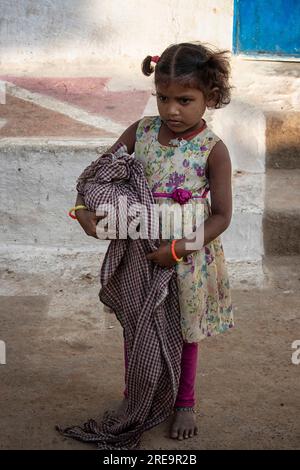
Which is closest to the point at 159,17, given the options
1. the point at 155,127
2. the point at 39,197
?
the point at 39,197

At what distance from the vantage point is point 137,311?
2818 millimetres

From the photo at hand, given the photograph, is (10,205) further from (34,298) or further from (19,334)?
(19,334)

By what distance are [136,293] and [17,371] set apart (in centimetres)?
79

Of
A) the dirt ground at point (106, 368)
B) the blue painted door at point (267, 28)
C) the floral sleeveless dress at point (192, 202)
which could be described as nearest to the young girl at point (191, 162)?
the floral sleeveless dress at point (192, 202)

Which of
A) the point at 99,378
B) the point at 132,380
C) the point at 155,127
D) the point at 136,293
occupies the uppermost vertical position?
the point at 155,127

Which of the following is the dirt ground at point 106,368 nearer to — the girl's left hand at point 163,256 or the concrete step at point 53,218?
the concrete step at point 53,218

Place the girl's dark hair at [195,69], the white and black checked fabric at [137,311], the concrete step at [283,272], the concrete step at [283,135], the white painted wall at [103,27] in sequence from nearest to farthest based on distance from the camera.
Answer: the girl's dark hair at [195,69]
the white and black checked fabric at [137,311]
the concrete step at [283,272]
the concrete step at [283,135]
the white painted wall at [103,27]

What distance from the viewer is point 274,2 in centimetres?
552

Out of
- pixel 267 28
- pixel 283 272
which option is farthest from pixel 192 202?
pixel 267 28

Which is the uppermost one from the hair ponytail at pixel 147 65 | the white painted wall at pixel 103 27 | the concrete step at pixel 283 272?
the hair ponytail at pixel 147 65

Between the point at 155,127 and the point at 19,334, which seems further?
the point at 19,334

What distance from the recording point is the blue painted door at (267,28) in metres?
5.54

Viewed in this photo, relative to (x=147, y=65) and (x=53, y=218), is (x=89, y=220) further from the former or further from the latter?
(x=53, y=218)

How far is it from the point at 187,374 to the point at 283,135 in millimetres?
2147
